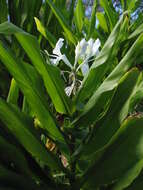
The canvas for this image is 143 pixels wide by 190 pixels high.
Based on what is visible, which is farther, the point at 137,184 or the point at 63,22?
the point at 63,22

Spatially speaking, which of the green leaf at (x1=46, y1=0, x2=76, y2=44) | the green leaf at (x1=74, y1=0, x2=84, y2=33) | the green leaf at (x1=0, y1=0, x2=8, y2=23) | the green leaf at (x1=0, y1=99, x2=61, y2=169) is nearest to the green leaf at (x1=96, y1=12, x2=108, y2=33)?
the green leaf at (x1=74, y1=0, x2=84, y2=33)

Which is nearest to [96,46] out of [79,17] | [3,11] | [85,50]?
[85,50]

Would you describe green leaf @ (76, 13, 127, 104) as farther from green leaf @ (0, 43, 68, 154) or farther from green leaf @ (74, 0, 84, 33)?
green leaf @ (74, 0, 84, 33)

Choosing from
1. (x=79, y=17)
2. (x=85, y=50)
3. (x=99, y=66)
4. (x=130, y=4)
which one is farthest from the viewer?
(x=130, y=4)

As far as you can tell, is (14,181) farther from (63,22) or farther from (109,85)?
(63,22)

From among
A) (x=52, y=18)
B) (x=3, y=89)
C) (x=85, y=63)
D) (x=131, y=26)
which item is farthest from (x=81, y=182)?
(x=131, y=26)

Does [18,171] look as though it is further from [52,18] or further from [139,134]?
[52,18]

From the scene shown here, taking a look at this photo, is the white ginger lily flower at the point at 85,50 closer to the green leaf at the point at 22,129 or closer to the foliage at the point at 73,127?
the foliage at the point at 73,127
